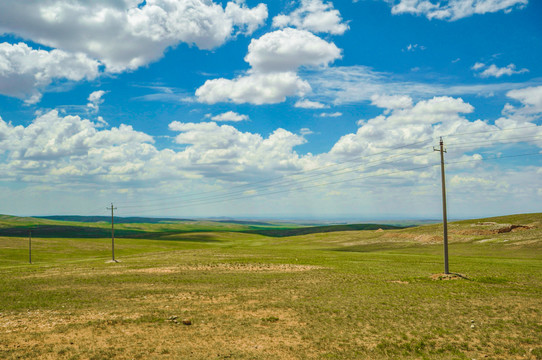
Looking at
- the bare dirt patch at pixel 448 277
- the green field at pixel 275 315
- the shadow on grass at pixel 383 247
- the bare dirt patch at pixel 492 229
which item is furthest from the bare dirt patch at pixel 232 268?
the bare dirt patch at pixel 492 229

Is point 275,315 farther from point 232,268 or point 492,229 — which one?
point 492,229

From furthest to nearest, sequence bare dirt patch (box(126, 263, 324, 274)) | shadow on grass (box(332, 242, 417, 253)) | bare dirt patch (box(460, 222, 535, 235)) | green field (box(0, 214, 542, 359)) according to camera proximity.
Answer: bare dirt patch (box(460, 222, 535, 235))
shadow on grass (box(332, 242, 417, 253))
bare dirt patch (box(126, 263, 324, 274))
green field (box(0, 214, 542, 359))

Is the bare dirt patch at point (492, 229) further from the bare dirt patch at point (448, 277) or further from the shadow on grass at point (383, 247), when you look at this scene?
the bare dirt patch at point (448, 277)

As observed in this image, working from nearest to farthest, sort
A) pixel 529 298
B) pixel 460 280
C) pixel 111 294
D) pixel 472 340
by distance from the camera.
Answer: pixel 472 340
pixel 529 298
pixel 111 294
pixel 460 280

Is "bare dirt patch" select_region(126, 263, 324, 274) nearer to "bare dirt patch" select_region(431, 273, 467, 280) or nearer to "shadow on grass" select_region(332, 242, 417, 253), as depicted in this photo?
"bare dirt patch" select_region(431, 273, 467, 280)

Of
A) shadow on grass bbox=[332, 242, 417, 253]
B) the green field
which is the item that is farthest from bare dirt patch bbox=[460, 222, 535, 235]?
the green field

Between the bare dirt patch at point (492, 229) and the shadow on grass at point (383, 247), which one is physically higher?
the bare dirt patch at point (492, 229)

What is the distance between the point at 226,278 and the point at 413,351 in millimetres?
26723

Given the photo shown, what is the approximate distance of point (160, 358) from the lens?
16.6 metres

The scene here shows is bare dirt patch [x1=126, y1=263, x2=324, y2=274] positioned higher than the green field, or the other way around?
the green field

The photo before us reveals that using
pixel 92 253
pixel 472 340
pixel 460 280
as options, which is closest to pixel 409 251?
pixel 460 280

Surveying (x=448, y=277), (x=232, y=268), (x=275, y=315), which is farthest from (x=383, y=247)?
(x=275, y=315)

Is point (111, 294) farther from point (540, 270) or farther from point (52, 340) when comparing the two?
point (540, 270)

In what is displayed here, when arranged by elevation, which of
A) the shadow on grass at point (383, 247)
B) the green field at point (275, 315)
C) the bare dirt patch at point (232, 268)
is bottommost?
the shadow on grass at point (383, 247)
